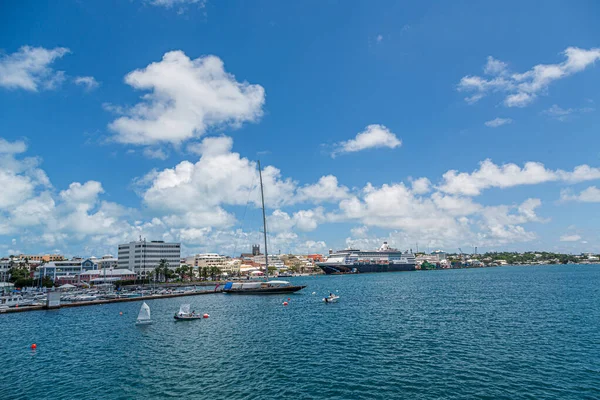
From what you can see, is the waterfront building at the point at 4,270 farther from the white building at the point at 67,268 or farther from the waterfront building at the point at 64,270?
the white building at the point at 67,268

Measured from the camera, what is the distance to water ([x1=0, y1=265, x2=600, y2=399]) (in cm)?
2489

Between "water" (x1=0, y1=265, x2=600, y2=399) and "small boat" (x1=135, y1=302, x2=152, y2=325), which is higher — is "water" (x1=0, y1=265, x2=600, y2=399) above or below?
below

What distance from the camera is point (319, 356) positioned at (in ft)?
108

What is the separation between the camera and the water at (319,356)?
24891mm

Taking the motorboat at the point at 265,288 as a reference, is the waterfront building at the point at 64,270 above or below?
above

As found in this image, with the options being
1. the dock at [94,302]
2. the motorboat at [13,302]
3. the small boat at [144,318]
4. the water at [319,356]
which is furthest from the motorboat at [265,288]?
the small boat at [144,318]

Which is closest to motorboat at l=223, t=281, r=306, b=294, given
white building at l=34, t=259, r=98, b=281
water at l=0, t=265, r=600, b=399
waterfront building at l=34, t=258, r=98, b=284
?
water at l=0, t=265, r=600, b=399

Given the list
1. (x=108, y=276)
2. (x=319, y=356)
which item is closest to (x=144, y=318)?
(x=319, y=356)

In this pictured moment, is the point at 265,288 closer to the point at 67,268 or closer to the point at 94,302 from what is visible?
the point at 94,302

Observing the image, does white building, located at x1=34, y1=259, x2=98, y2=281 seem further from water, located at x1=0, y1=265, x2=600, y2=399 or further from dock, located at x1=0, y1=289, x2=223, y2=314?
water, located at x1=0, y1=265, x2=600, y2=399

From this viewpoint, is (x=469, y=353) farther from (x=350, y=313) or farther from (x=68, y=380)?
(x=68, y=380)

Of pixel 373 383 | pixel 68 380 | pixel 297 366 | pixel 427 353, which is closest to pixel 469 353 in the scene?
pixel 427 353

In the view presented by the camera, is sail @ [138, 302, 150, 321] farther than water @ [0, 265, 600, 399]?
Yes

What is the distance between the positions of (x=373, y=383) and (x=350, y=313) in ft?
108
